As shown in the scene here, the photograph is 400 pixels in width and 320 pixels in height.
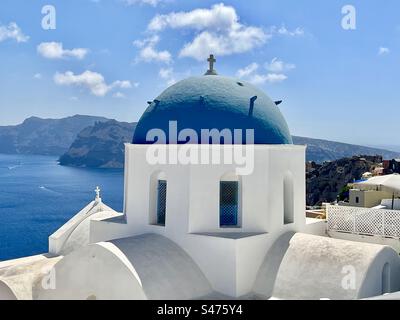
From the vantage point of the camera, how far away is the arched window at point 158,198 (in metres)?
10.3

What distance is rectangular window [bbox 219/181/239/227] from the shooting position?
10047 mm

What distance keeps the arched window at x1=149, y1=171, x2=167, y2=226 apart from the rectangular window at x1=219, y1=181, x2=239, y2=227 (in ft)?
4.57

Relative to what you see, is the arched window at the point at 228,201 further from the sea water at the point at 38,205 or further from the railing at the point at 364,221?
the sea water at the point at 38,205

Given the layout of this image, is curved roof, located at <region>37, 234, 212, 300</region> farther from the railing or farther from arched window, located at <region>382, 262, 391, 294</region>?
the railing

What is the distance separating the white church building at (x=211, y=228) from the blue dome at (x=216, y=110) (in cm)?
3

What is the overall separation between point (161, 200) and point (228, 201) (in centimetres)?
171

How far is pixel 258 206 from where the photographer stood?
9.70 meters

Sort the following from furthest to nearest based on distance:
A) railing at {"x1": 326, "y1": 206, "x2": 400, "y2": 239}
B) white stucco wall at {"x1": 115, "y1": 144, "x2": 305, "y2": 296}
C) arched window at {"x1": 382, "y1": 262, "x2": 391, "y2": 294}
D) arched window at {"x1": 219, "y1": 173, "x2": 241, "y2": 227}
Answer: railing at {"x1": 326, "y1": 206, "x2": 400, "y2": 239}
arched window at {"x1": 219, "y1": 173, "x2": 241, "y2": 227}
white stucco wall at {"x1": 115, "y1": 144, "x2": 305, "y2": 296}
arched window at {"x1": 382, "y1": 262, "x2": 391, "y2": 294}

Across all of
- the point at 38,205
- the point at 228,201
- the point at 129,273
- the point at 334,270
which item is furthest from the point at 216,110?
the point at 38,205

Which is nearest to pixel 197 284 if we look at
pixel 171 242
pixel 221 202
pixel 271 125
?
pixel 171 242

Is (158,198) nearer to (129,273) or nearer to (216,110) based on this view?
(216,110)

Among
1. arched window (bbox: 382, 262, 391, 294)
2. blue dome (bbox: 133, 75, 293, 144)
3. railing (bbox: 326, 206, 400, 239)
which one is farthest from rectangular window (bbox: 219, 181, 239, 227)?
arched window (bbox: 382, 262, 391, 294)

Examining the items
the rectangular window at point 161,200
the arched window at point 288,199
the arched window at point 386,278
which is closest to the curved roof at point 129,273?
the rectangular window at point 161,200

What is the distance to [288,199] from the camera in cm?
1074
